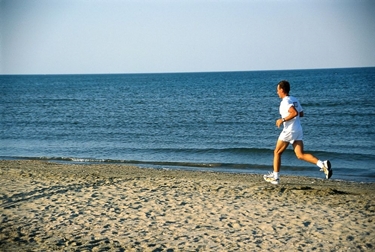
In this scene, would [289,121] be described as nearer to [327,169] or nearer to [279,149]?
[279,149]

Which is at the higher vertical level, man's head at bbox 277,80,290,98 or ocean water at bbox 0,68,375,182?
man's head at bbox 277,80,290,98

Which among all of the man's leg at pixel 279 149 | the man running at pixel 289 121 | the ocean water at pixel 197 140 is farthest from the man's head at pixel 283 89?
the ocean water at pixel 197 140

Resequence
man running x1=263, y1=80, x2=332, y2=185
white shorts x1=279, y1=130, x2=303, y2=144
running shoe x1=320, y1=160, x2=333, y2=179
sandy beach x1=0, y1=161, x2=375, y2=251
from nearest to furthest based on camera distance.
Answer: sandy beach x1=0, y1=161, x2=375, y2=251, man running x1=263, y1=80, x2=332, y2=185, white shorts x1=279, y1=130, x2=303, y2=144, running shoe x1=320, y1=160, x2=333, y2=179

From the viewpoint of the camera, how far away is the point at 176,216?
6.69 metres

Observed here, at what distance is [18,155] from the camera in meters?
16.2

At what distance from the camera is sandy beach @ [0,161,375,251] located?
562 centimetres

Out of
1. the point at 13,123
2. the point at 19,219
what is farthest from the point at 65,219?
the point at 13,123

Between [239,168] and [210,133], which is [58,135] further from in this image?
[239,168]

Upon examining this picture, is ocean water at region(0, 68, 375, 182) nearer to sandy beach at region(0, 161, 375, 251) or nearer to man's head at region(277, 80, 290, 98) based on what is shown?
sandy beach at region(0, 161, 375, 251)

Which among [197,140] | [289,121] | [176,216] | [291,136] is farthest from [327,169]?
[197,140]

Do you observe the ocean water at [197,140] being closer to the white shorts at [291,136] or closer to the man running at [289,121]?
the man running at [289,121]

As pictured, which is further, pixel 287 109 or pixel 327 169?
pixel 327 169

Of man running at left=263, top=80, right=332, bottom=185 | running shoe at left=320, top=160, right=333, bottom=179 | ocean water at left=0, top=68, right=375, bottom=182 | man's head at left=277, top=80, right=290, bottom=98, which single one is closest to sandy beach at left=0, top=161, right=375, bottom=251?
running shoe at left=320, top=160, right=333, bottom=179

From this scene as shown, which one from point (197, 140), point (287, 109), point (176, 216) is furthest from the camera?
point (197, 140)
